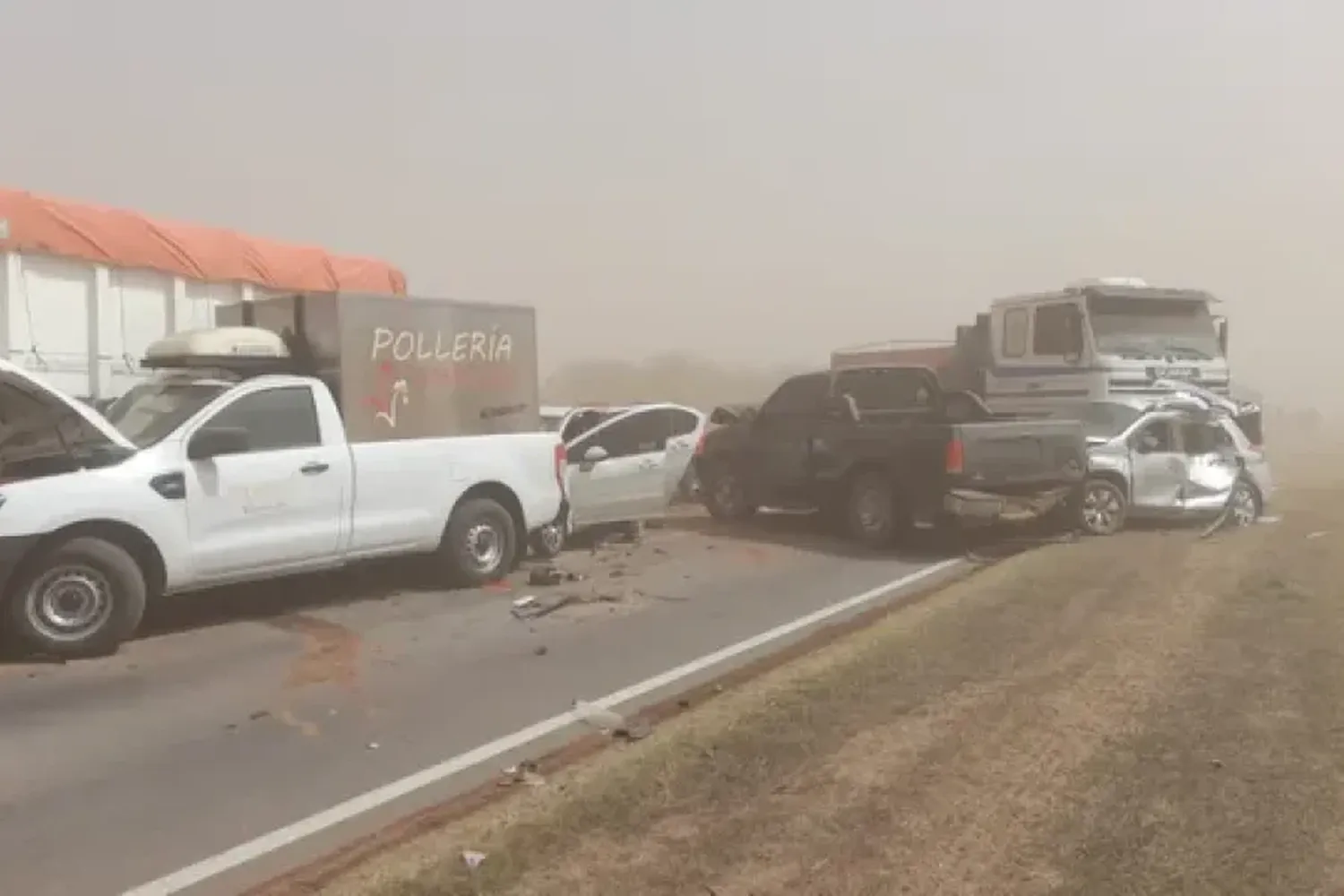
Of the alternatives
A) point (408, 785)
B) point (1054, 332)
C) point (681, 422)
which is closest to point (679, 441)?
point (681, 422)

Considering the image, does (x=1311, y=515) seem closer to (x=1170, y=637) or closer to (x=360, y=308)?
(x=1170, y=637)

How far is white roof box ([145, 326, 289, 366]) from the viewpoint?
9.98m

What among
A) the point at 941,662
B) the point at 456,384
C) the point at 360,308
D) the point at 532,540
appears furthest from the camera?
the point at 532,540

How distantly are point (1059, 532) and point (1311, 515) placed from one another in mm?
5050

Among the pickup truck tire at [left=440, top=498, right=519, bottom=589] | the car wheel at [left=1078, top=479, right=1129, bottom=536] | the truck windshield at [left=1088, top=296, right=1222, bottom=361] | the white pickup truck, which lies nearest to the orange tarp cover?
the white pickup truck

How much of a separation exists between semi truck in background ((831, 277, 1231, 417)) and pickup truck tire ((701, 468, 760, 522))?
103 inches

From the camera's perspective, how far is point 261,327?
427 inches

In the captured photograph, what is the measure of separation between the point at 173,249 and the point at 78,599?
16.0 ft

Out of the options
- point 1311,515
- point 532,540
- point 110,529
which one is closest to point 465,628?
point 110,529

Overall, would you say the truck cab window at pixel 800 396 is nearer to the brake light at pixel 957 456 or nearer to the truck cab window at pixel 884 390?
the truck cab window at pixel 884 390

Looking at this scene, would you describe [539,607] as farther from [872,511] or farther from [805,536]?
[805,536]

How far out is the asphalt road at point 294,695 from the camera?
16.3ft

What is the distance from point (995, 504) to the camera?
517 inches

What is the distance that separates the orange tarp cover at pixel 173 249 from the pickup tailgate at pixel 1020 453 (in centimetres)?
667
